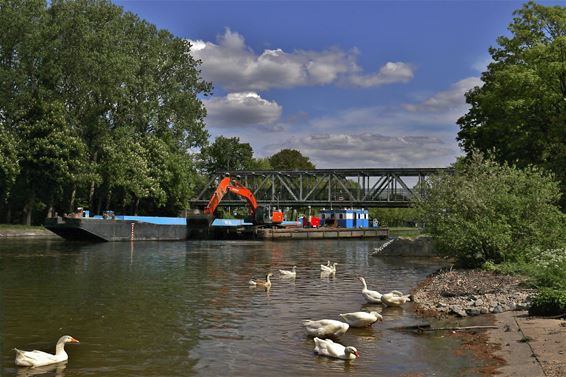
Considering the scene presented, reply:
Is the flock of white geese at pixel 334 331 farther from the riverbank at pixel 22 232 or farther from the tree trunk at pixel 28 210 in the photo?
the tree trunk at pixel 28 210

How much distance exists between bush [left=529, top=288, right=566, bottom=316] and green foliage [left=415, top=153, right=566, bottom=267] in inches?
367

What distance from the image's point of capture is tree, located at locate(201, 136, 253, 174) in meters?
132

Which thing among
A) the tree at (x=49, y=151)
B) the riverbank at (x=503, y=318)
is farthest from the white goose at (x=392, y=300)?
the tree at (x=49, y=151)

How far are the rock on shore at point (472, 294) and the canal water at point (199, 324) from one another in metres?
1.06

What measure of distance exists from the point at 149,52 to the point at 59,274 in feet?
163

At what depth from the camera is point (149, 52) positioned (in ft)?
234

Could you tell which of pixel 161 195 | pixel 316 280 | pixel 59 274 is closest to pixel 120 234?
pixel 161 195

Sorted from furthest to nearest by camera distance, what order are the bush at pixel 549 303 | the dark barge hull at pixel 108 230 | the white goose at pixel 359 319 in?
the dark barge hull at pixel 108 230 < the white goose at pixel 359 319 < the bush at pixel 549 303

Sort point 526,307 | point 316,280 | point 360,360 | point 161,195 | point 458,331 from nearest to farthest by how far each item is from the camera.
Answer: point 360,360
point 458,331
point 526,307
point 316,280
point 161,195

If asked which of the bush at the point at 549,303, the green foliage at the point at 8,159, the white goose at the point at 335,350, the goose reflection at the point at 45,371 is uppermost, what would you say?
the green foliage at the point at 8,159

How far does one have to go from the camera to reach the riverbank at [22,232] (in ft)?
191

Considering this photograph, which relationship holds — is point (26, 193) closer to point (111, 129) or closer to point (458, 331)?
point (111, 129)

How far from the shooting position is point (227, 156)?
13225cm

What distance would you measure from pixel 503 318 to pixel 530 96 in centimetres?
3101
